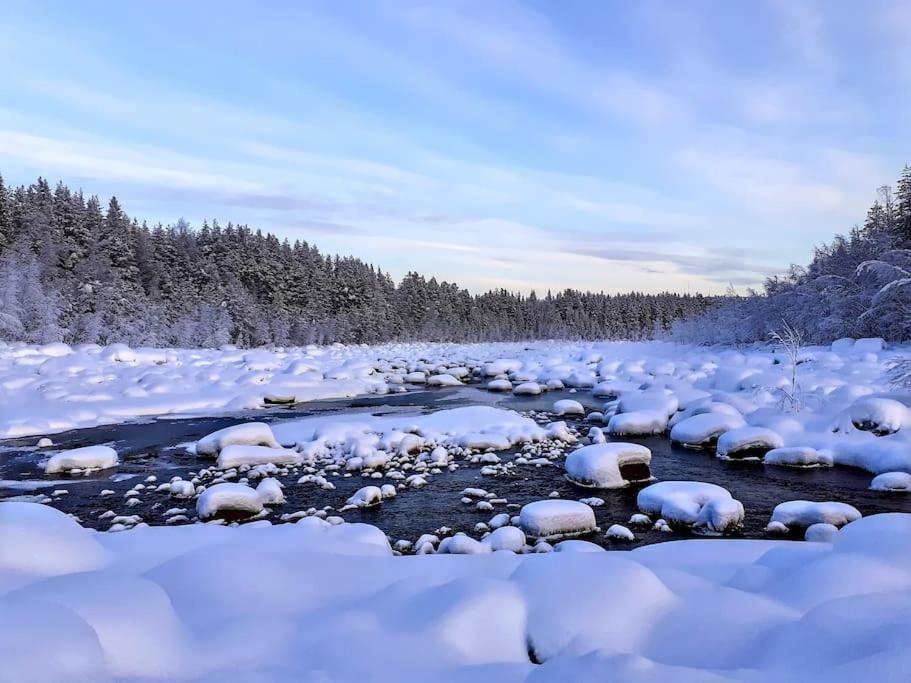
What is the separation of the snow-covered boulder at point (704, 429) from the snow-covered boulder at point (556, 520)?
651cm

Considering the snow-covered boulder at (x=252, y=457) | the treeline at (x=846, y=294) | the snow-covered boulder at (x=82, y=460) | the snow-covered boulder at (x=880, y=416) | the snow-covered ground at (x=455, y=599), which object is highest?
the treeline at (x=846, y=294)

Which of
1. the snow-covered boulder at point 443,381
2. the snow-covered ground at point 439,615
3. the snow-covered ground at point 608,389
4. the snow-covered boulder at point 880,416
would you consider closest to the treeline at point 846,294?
the snow-covered ground at point 608,389

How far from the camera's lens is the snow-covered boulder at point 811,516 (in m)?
7.43

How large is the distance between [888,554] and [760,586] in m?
0.93

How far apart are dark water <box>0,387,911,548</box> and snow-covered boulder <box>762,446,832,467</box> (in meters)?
0.24

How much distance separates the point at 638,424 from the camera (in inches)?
569

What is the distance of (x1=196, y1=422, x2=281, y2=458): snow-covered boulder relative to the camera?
1207 centimetres

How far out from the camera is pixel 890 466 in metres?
10.3

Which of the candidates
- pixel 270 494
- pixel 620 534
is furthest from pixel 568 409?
pixel 270 494

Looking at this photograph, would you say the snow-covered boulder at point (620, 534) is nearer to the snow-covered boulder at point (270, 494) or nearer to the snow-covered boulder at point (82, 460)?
the snow-covered boulder at point (270, 494)

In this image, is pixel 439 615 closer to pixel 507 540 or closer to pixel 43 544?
pixel 43 544

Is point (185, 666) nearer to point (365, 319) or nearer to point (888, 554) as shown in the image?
point (888, 554)

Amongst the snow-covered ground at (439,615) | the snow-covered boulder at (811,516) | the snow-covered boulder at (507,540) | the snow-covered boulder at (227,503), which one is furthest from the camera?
the snow-covered boulder at (227,503)

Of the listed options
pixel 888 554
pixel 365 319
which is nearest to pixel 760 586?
pixel 888 554
